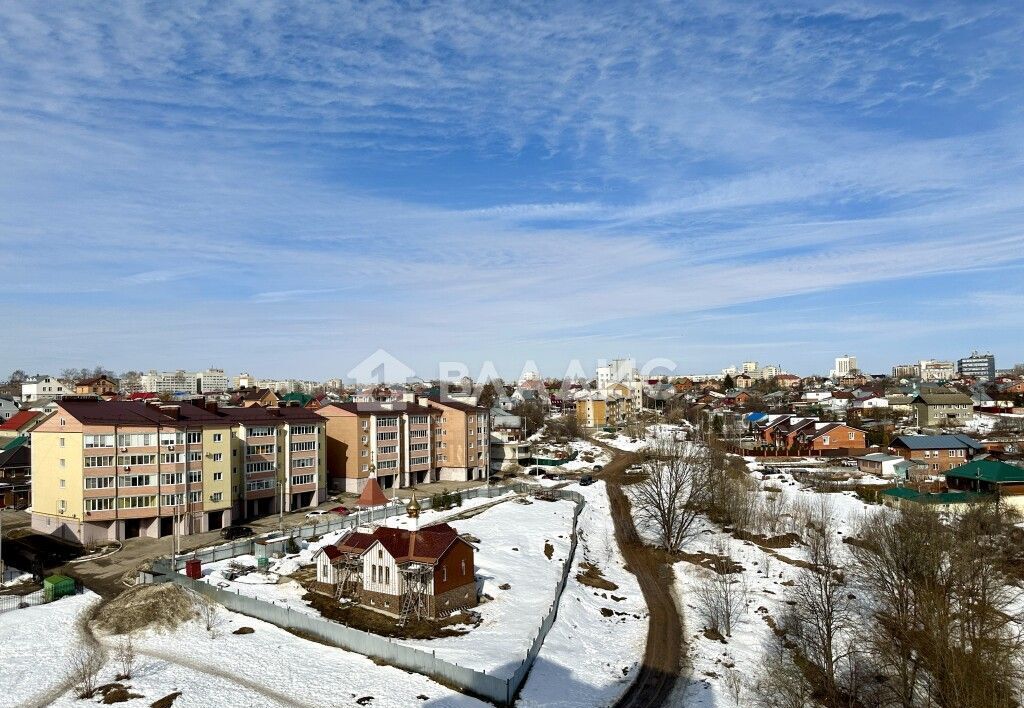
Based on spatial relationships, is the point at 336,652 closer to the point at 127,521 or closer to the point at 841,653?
the point at 841,653

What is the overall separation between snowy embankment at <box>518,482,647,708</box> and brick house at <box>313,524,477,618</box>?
530cm

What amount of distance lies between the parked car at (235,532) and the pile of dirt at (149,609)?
13034 mm

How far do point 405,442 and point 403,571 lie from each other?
1541 inches

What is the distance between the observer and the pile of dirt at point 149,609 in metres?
31.3

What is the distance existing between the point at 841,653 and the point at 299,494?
139 feet

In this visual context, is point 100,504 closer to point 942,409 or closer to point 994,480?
point 994,480

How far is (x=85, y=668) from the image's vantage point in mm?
25812

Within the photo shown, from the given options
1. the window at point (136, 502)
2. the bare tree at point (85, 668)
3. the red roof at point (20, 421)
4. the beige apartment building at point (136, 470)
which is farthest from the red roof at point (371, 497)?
the red roof at point (20, 421)

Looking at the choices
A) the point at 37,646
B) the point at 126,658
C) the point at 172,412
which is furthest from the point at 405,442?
the point at 126,658

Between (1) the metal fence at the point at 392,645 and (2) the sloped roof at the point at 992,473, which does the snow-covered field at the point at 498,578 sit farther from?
(2) the sloped roof at the point at 992,473

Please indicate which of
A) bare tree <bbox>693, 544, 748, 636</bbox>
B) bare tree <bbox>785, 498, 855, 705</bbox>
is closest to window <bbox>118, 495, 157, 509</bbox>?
bare tree <bbox>693, 544, 748, 636</bbox>

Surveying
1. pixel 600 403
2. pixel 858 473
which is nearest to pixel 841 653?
pixel 858 473

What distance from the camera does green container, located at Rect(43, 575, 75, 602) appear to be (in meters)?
34.7

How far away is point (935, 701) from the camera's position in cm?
2648
